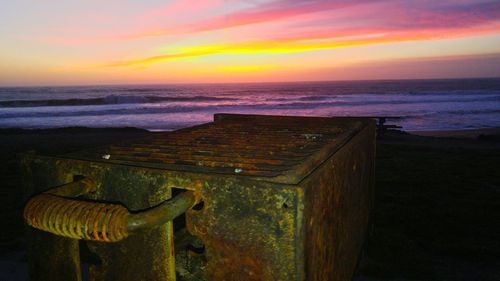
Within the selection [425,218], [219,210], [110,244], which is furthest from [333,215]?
[425,218]

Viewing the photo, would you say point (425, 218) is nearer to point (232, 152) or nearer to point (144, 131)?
point (232, 152)

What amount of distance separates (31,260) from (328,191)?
4.32 ft

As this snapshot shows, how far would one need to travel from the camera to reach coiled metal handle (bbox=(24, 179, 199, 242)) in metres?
0.91

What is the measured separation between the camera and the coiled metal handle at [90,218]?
911mm

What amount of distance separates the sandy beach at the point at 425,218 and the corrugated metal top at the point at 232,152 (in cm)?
57

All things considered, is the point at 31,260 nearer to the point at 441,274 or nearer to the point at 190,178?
the point at 190,178

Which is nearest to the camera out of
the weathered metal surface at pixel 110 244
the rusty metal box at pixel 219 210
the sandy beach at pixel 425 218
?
the rusty metal box at pixel 219 210

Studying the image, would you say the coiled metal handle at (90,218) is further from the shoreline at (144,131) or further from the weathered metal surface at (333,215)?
the shoreline at (144,131)

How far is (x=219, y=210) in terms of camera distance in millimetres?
1124

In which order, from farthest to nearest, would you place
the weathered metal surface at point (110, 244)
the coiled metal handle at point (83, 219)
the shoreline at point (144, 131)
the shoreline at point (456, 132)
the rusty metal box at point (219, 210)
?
the shoreline at point (456, 132) → the shoreline at point (144, 131) → the weathered metal surface at point (110, 244) → the rusty metal box at point (219, 210) → the coiled metal handle at point (83, 219)

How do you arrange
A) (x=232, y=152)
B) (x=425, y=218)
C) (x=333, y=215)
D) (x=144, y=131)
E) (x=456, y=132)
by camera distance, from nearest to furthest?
(x=333, y=215) → (x=232, y=152) → (x=425, y=218) → (x=144, y=131) → (x=456, y=132)

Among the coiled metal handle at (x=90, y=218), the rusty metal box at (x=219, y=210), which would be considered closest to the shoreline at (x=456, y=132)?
the rusty metal box at (x=219, y=210)

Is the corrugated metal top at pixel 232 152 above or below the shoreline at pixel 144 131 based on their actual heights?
above

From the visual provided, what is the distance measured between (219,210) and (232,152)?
77 cm
